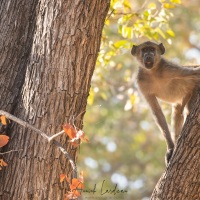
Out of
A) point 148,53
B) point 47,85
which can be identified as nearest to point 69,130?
point 47,85

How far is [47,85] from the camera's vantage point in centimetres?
466

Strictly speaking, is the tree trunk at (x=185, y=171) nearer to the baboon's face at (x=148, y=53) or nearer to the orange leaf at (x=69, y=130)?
the orange leaf at (x=69, y=130)

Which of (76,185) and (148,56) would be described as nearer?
(76,185)

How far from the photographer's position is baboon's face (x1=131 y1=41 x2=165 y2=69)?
22.7ft

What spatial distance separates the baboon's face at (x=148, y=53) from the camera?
6.91 m

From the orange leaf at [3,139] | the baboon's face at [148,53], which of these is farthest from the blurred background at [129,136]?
the orange leaf at [3,139]

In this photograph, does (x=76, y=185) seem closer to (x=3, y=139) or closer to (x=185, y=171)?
(x=3, y=139)

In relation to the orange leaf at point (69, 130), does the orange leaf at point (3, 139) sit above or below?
below

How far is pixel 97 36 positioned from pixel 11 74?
0.81 metres

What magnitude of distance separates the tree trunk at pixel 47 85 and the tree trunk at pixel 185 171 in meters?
0.79

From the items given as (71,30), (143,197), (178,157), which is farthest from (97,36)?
(143,197)

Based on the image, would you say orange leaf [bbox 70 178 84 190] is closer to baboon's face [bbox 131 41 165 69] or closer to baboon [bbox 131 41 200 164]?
baboon [bbox 131 41 200 164]

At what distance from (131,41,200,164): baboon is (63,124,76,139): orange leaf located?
2550 millimetres

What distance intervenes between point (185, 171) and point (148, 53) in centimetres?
274
